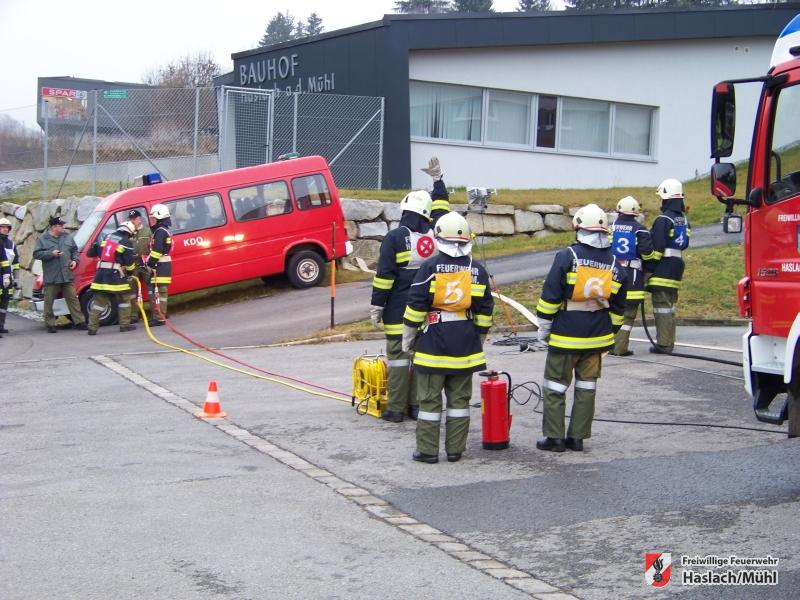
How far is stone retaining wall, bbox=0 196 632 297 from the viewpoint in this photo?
22094 millimetres

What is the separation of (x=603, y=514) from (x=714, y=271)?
37.2ft

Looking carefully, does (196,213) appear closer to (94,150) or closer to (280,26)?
(94,150)

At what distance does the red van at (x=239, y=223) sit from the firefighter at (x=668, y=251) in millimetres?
8241

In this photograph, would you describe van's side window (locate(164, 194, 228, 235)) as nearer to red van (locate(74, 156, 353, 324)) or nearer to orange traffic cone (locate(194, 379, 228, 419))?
red van (locate(74, 156, 353, 324))

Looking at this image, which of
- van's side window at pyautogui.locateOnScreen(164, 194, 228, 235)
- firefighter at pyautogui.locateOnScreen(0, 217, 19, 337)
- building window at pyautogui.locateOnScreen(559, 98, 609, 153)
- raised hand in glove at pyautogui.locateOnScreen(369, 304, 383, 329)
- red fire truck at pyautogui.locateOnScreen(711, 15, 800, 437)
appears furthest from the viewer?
building window at pyautogui.locateOnScreen(559, 98, 609, 153)

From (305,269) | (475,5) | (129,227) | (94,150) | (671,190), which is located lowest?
(305,269)

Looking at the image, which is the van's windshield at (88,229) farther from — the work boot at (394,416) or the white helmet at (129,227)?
the work boot at (394,416)

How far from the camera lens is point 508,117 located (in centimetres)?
2681

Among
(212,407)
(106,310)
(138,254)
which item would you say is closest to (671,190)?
(212,407)

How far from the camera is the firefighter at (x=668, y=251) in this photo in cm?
1261

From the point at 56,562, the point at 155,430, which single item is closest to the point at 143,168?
the point at 155,430

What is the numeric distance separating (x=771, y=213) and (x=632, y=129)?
21312mm

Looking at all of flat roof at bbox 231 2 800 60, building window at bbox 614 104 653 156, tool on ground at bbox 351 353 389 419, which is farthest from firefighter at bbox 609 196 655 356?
building window at bbox 614 104 653 156

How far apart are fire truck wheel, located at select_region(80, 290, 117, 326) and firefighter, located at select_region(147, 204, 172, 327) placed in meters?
0.82
